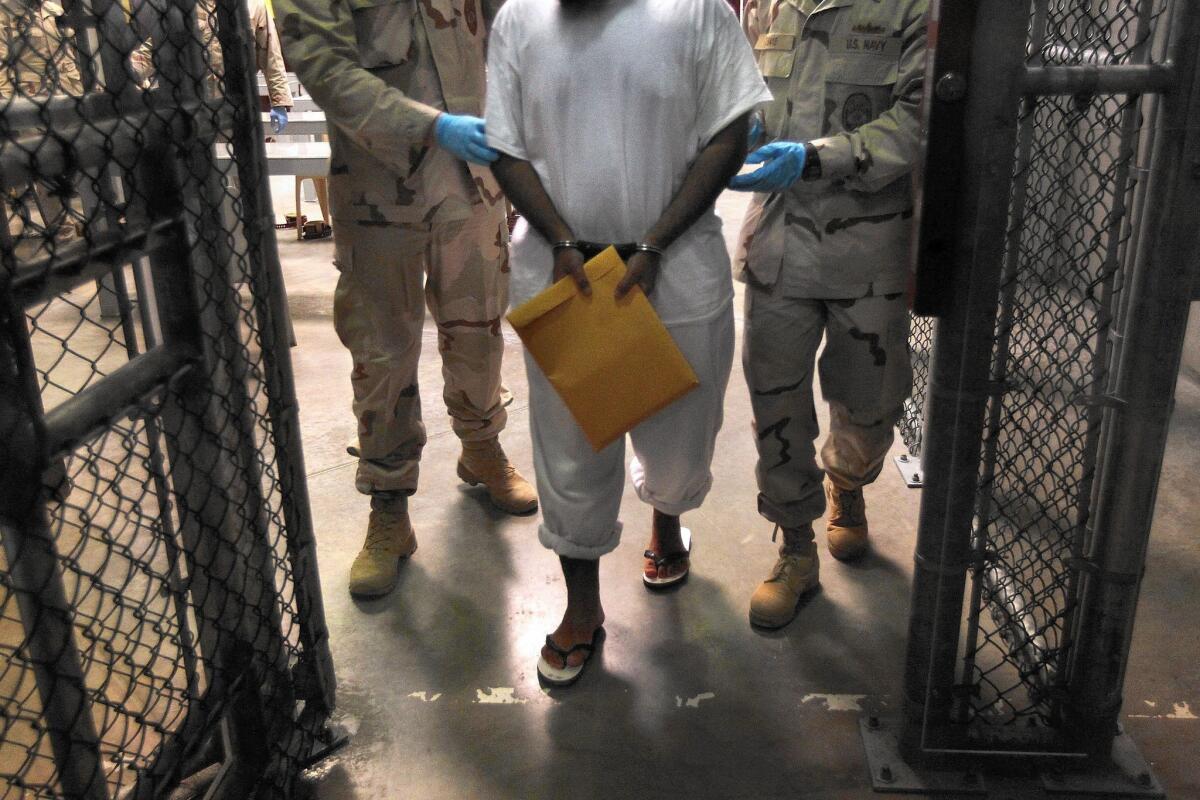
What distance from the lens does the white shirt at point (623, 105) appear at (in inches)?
71.9

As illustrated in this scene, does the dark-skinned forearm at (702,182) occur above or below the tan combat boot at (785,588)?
above

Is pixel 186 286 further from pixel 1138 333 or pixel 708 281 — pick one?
→ pixel 1138 333

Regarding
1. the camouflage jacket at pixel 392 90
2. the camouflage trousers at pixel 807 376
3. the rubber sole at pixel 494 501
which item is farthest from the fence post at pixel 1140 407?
the rubber sole at pixel 494 501

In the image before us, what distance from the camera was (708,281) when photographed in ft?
6.53

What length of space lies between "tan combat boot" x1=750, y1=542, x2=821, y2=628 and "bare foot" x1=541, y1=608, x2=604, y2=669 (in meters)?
A: 0.42

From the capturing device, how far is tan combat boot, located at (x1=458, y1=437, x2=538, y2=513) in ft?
9.73

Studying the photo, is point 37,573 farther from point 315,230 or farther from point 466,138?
point 315,230

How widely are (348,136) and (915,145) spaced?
1.27 metres

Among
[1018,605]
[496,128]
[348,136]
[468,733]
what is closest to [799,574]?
[1018,605]

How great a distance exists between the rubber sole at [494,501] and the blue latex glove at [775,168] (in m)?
→ 1.29

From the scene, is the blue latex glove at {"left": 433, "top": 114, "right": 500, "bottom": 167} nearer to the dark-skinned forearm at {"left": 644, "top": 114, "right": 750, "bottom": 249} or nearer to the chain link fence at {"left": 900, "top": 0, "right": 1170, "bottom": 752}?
the dark-skinned forearm at {"left": 644, "top": 114, "right": 750, "bottom": 249}

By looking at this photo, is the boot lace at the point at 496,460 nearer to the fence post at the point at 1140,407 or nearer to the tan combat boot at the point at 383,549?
the tan combat boot at the point at 383,549

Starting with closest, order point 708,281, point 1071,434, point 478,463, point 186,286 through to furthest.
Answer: point 186,286 < point 1071,434 < point 708,281 < point 478,463

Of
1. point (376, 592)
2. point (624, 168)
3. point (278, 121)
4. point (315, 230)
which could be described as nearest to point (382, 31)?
point (624, 168)
